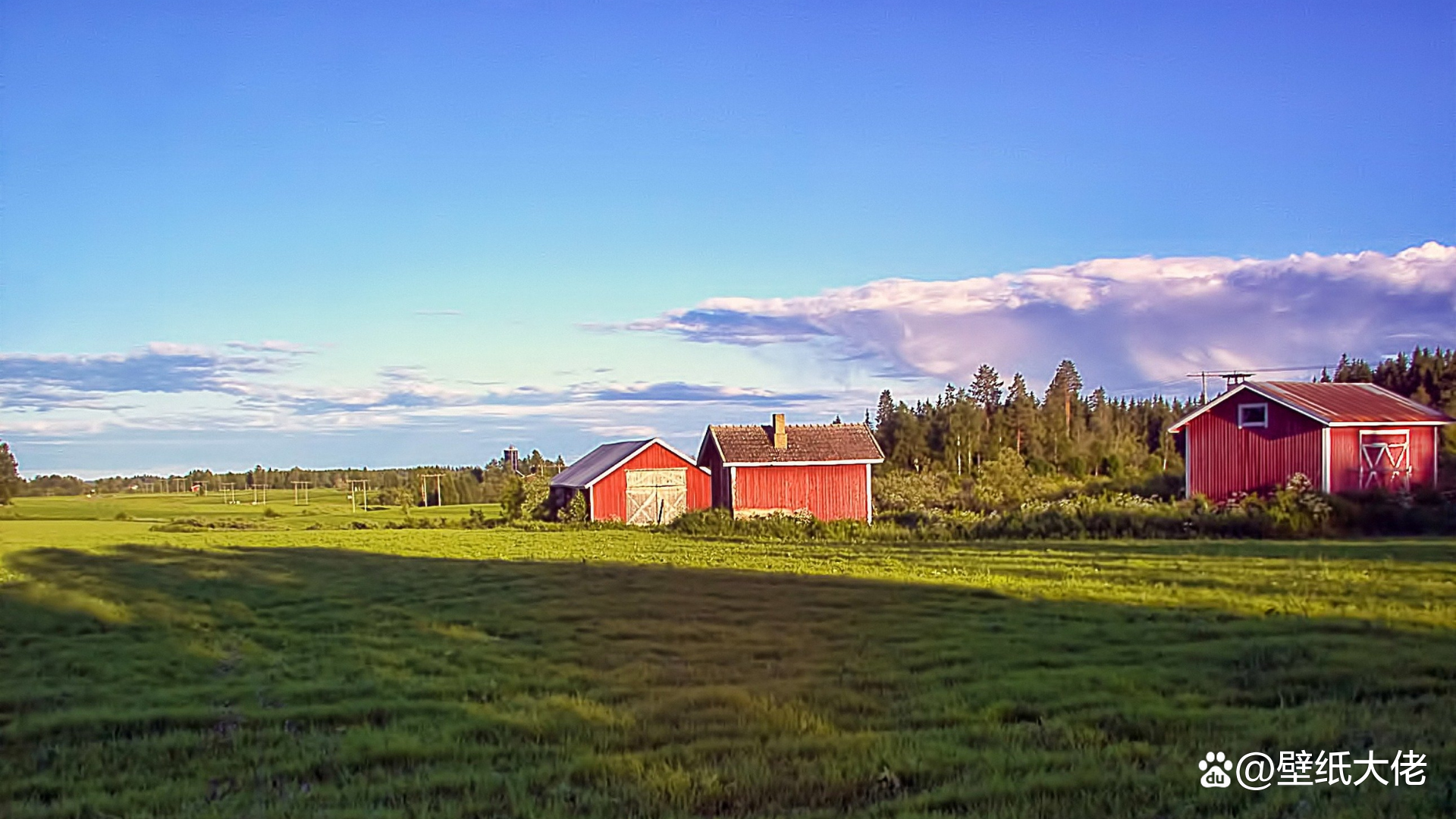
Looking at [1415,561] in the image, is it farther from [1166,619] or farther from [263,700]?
[263,700]

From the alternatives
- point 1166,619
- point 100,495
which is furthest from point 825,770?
point 100,495

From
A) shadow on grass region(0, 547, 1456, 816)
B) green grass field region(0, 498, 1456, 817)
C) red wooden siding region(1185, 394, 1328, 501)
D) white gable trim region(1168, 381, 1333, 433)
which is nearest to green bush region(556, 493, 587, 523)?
white gable trim region(1168, 381, 1333, 433)

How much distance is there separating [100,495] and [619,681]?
86.9 meters

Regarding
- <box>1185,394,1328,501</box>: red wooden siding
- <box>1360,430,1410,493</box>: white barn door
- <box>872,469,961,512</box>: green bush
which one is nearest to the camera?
<box>1185,394,1328,501</box>: red wooden siding

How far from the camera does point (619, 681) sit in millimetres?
10742

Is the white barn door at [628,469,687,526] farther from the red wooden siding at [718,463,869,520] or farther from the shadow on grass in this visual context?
the shadow on grass

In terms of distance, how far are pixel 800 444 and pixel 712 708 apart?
1499 inches

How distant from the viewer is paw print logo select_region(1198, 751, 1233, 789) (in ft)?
21.4

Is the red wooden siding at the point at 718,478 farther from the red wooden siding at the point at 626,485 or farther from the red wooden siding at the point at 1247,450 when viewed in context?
the red wooden siding at the point at 1247,450

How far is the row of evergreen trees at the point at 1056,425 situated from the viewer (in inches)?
2302

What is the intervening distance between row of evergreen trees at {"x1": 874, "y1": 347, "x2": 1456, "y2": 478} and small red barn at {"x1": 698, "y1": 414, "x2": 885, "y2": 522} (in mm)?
12566

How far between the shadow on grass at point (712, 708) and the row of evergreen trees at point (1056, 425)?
42.3 m

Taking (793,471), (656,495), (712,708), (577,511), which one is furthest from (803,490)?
(712,708)

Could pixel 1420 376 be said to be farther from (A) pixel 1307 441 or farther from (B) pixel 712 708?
(B) pixel 712 708
